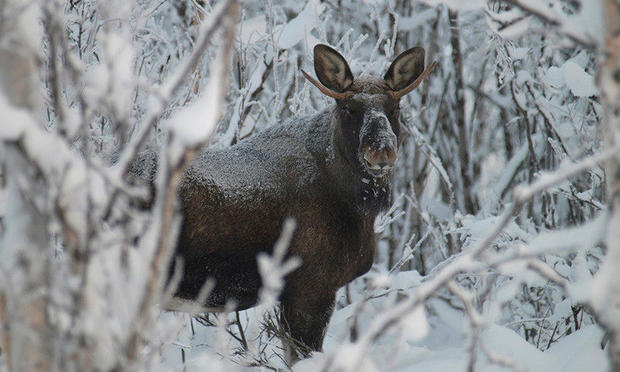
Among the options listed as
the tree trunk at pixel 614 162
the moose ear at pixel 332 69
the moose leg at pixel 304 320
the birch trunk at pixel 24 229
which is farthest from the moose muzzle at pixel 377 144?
the birch trunk at pixel 24 229

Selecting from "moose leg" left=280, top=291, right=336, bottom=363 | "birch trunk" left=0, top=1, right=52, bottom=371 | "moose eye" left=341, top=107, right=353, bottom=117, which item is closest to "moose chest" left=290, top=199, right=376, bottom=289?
"moose leg" left=280, top=291, right=336, bottom=363

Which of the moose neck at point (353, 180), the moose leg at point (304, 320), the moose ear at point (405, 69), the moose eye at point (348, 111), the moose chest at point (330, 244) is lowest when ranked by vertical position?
the moose leg at point (304, 320)

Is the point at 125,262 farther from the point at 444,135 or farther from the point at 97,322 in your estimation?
the point at 444,135

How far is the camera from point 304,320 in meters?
3.58

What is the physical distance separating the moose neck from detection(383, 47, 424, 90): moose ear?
374 mm

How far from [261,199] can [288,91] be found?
3673 millimetres

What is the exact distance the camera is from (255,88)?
527 centimetres

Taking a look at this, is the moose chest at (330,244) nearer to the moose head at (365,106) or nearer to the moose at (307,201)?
Answer: the moose at (307,201)

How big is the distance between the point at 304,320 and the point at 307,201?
0.64 metres

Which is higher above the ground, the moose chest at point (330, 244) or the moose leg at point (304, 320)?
the moose chest at point (330, 244)

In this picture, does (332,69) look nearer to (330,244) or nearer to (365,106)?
(365,106)

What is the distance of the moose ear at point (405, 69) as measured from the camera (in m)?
3.75

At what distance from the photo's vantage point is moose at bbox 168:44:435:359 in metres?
3.41

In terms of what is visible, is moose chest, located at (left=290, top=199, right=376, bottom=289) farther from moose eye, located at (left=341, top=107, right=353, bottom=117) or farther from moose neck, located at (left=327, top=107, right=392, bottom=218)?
moose eye, located at (left=341, top=107, right=353, bottom=117)
